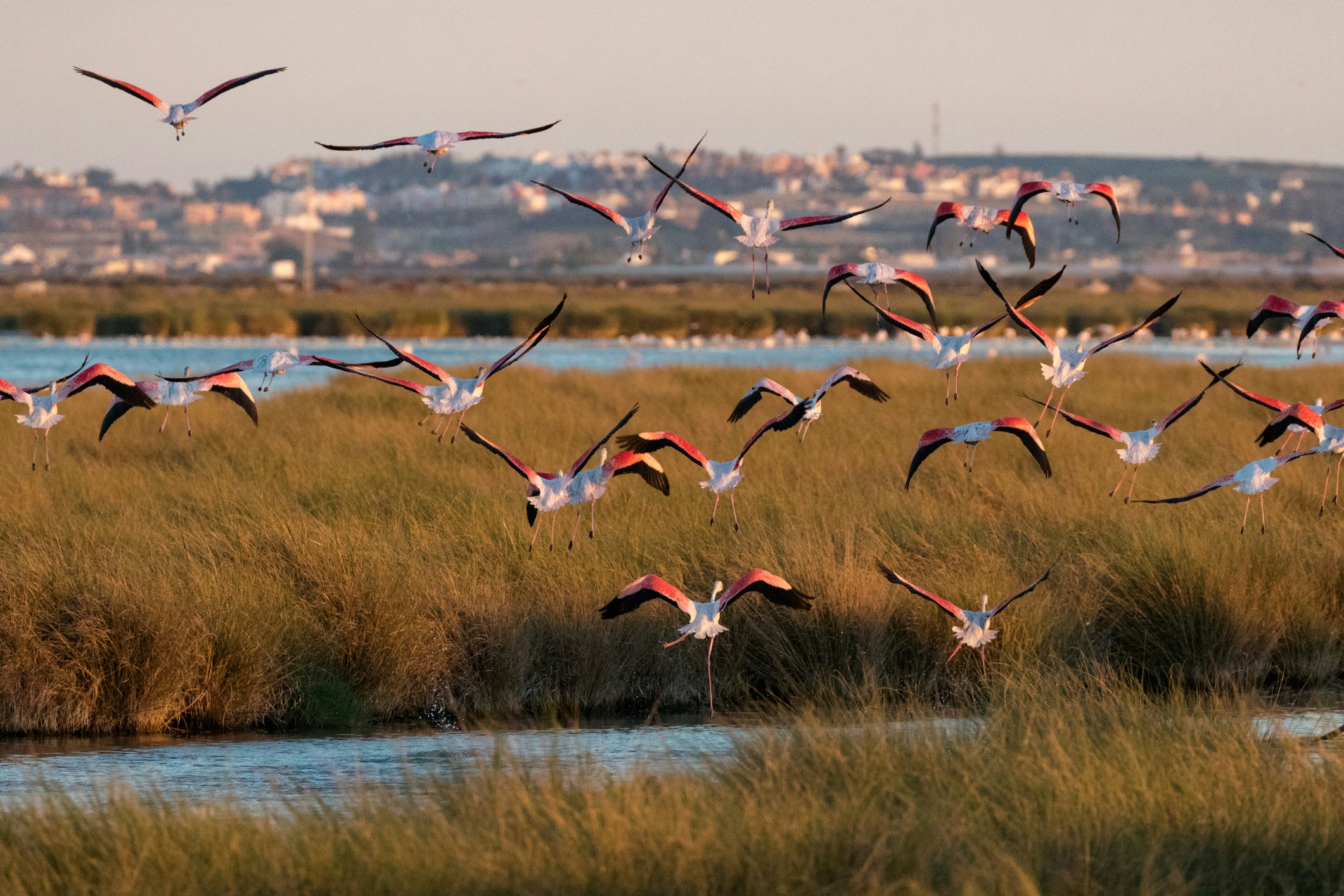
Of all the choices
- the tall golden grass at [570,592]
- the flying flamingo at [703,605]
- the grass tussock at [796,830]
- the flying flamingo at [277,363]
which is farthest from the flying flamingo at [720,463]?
the tall golden grass at [570,592]

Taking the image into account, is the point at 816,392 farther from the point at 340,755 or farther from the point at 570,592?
the point at 570,592

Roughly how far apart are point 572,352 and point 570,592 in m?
34.3

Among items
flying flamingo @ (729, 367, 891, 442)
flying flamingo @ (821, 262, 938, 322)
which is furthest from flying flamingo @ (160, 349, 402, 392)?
flying flamingo @ (821, 262, 938, 322)

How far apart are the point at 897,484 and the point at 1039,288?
28.8 ft

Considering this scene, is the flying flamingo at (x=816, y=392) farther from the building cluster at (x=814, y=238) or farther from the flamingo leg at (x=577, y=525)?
the building cluster at (x=814, y=238)

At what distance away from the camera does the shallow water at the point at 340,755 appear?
24.4 feet

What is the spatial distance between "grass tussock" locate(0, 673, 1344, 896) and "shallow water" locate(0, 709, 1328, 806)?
477mm

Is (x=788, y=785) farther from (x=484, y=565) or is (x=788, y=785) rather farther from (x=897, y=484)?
(x=897, y=484)

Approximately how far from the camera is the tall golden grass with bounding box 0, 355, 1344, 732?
9.21 meters

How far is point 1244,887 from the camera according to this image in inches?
222

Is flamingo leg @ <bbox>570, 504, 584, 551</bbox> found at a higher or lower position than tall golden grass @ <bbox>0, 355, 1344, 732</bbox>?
higher

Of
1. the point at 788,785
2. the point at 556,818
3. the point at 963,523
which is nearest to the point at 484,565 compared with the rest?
the point at 963,523

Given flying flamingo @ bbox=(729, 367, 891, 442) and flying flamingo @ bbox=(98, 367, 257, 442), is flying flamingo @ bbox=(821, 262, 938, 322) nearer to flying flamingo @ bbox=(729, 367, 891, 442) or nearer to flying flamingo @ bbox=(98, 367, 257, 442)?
flying flamingo @ bbox=(729, 367, 891, 442)

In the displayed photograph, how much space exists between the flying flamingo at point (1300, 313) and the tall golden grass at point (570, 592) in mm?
2858
